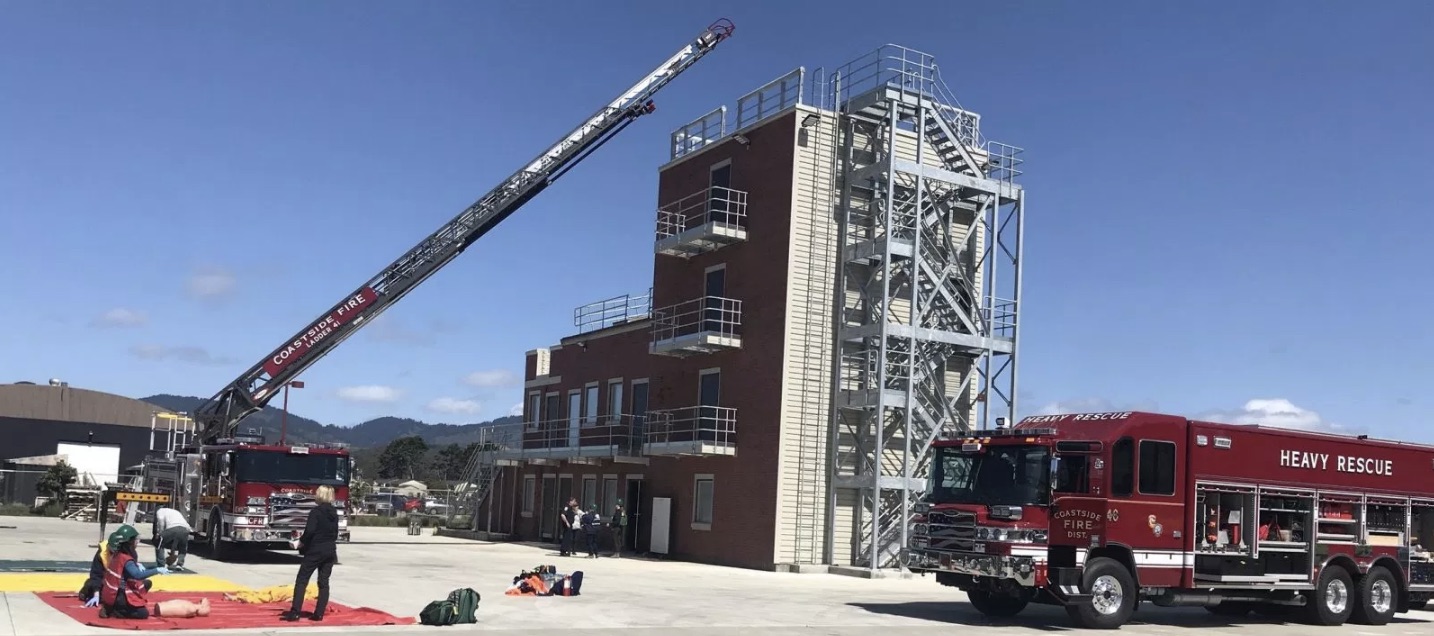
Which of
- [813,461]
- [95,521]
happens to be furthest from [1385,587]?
[95,521]

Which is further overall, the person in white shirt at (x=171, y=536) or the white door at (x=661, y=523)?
the white door at (x=661, y=523)

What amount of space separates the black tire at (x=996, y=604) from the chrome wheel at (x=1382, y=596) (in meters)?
6.47

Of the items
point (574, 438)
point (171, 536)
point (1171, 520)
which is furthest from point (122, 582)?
point (574, 438)

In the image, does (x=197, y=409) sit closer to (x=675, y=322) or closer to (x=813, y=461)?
(x=675, y=322)

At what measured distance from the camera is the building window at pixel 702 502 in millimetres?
33969

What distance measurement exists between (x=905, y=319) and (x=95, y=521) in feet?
107

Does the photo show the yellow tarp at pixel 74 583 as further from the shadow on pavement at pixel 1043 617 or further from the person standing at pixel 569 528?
the person standing at pixel 569 528

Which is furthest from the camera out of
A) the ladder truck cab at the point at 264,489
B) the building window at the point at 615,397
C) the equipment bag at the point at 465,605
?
the building window at the point at 615,397

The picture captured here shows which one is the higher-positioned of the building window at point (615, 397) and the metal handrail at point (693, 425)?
the building window at point (615, 397)

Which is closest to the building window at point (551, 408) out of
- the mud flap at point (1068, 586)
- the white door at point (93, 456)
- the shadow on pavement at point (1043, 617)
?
the shadow on pavement at point (1043, 617)

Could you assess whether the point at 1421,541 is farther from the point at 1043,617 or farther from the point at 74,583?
the point at 74,583

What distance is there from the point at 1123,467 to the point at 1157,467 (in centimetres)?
75

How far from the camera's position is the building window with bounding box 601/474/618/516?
3862cm

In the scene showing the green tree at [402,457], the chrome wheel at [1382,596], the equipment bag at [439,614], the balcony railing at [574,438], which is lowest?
the green tree at [402,457]
